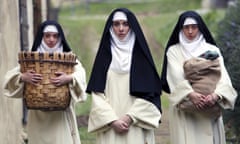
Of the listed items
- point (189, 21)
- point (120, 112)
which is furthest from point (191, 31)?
point (120, 112)

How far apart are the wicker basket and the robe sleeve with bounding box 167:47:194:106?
3.65 feet

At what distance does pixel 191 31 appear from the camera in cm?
756

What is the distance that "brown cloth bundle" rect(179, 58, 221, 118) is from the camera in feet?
24.1

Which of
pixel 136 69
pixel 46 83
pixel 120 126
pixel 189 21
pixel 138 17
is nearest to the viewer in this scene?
pixel 46 83

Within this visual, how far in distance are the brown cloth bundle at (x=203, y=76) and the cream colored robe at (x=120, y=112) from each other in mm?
439

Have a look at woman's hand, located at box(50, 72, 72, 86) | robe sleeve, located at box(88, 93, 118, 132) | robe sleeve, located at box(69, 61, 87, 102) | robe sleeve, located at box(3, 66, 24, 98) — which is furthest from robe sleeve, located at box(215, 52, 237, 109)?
robe sleeve, located at box(3, 66, 24, 98)

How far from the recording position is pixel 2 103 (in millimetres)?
9031

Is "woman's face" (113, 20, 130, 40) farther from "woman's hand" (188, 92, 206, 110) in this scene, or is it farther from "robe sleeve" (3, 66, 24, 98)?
"robe sleeve" (3, 66, 24, 98)

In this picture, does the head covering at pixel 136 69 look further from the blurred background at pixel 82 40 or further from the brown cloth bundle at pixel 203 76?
the blurred background at pixel 82 40

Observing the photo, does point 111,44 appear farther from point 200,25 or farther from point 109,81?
point 200,25

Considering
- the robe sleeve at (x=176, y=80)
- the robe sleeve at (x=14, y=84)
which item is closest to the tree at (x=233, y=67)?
the robe sleeve at (x=176, y=80)

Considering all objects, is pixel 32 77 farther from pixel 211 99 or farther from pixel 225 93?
pixel 225 93

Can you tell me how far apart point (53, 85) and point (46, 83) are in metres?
0.07

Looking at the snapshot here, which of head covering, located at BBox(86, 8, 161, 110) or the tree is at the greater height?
head covering, located at BBox(86, 8, 161, 110)
